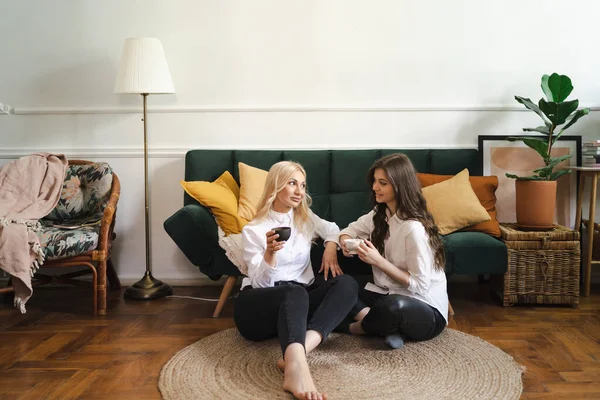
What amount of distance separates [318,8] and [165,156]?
134 cm

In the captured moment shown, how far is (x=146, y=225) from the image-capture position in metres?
3.67

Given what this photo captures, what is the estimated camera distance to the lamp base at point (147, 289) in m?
3.53

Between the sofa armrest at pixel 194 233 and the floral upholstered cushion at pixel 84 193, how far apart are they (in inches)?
29.8

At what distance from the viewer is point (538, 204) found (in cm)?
332

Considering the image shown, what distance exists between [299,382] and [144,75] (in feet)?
7.08

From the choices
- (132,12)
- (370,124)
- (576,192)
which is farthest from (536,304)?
(132,12)

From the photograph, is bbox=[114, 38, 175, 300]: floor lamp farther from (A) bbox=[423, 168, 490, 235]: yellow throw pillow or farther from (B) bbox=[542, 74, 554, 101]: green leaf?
(B) bbox=[542, 74, 554, 101]: green leaf

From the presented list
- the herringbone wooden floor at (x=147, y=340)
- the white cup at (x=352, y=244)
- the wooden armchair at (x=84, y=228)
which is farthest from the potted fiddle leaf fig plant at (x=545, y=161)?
the wooden armchair at (x=84, y=228)


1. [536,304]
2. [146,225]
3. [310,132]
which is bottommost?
[536,304]

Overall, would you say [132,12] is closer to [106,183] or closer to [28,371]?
[106,183]

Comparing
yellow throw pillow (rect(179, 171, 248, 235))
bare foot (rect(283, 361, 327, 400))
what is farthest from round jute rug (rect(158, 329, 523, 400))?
yellow throw pillow (rect(179, 171, 248, 235))

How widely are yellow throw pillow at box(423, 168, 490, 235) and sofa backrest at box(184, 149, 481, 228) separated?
1.07 feet

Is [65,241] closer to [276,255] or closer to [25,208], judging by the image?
[25,208]

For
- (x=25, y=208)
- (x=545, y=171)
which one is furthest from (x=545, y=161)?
(x=25, y=208)
